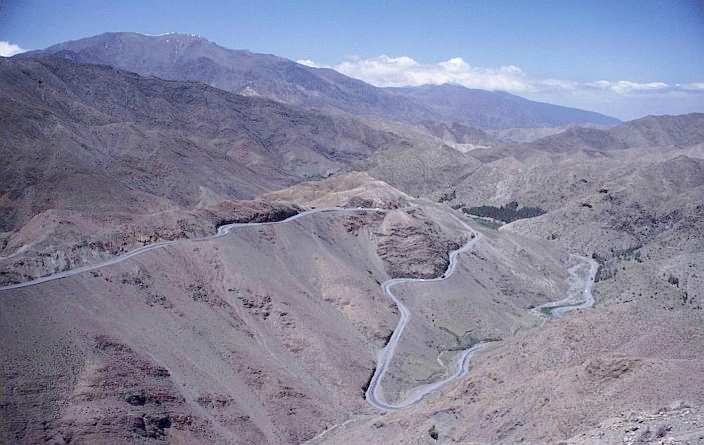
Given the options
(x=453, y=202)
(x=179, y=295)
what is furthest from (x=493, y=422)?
(x=453, y=202)

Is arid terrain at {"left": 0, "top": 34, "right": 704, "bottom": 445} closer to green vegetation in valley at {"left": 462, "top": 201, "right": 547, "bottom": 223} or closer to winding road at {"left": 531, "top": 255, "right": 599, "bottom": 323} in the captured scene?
winding road at {"left": 531, "top": 255, "right": 599, "bottom": 323}

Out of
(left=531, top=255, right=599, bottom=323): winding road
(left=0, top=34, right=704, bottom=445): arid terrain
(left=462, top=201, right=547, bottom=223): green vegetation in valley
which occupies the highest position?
(left=0, top=34, right=704, bottom=445): arid terrain

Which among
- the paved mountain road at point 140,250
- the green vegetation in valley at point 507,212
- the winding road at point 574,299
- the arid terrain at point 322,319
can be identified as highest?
the paved mountain road at point 140,250

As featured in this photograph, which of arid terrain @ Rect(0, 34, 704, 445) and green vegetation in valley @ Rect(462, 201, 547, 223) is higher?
arid terrain @ Rect(0, 34, 704, 445)

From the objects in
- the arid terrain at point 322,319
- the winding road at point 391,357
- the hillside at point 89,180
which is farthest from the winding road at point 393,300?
the hillside at point 89,180

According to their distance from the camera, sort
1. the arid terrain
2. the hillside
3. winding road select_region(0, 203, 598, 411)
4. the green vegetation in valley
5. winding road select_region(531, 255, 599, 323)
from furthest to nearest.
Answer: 1. the green vegetation in valley
2. winding road select_region(531, 255, 599, 323)
3. the hillside
4. winding road select_region(0, 203, 598, 411)
5. the arid terrain

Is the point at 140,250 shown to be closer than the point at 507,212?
Yes

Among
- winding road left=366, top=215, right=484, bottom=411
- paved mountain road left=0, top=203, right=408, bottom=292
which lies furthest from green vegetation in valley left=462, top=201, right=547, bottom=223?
paved mountain road left=0, top=203, right=408, bottom=292

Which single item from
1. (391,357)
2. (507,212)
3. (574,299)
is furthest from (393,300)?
(507,212)

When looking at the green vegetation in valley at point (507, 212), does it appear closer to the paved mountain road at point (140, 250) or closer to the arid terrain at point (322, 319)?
the arid terrain at point (322, 319)

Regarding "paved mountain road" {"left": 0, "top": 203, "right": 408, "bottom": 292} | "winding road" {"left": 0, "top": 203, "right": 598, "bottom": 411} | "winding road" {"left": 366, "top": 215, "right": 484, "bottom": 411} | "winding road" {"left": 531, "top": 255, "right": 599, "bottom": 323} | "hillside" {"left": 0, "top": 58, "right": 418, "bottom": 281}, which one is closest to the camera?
"paved mountain road" {"left": 0, "top": 203, "right": 408, "bottom": 292}

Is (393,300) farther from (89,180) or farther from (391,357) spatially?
(89,180)
